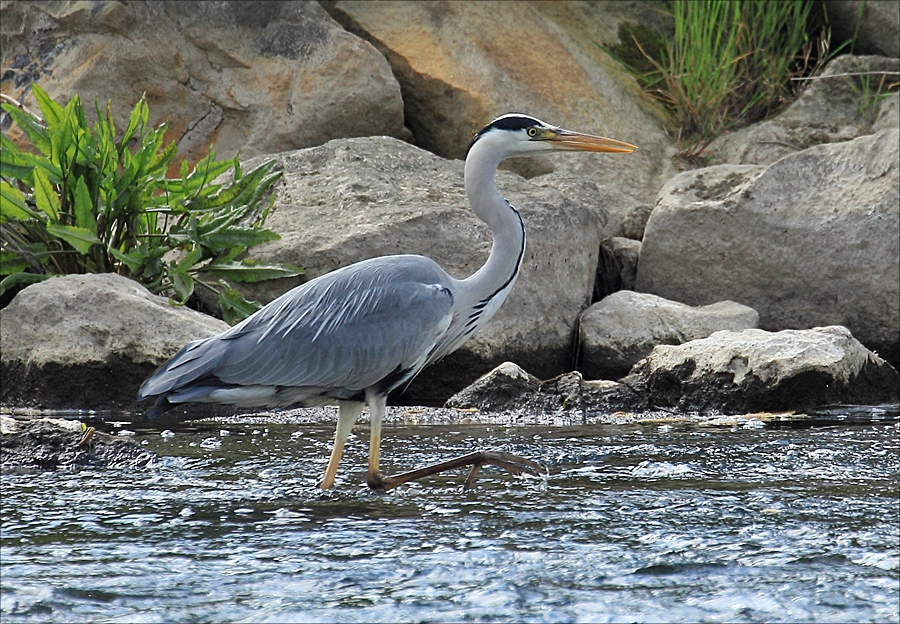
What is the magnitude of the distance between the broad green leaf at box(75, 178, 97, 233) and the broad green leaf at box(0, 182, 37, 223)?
292 mm

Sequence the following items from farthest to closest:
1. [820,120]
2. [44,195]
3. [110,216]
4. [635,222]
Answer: [820,120] → [635,222] → [110,216] → [44,195]

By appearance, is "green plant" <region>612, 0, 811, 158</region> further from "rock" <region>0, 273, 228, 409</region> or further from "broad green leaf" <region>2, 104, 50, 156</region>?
"rock" <region>0, 273, 228, 409</region>

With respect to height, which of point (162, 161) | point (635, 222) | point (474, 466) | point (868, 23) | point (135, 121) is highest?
point (868, 23)

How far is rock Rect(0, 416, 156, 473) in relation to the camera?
15.3ft

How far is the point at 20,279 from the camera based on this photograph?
275 inches

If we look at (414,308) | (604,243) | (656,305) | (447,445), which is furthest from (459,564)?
(604,243)

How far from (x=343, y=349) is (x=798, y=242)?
440cm

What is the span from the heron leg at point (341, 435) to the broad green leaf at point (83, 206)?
2.87 meters

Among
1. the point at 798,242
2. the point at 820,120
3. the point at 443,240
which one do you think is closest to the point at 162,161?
the point at 443,240

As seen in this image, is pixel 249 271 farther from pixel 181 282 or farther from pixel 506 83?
pixel 506 83

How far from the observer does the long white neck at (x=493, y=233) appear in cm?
510

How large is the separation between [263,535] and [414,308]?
1.42 meters

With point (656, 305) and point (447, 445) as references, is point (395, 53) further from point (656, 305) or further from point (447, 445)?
point (447, 445)

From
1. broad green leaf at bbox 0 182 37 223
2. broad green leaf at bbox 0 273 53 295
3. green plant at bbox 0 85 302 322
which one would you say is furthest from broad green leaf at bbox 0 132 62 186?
broad green leaf at bbox 0 273 53 295
